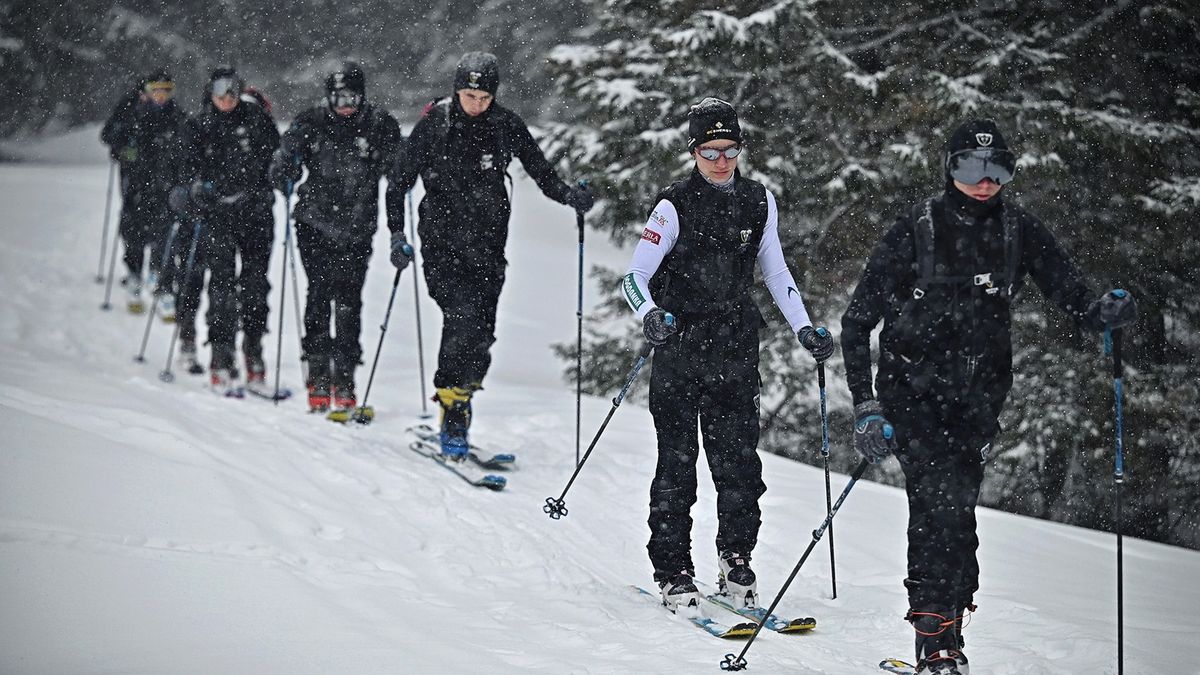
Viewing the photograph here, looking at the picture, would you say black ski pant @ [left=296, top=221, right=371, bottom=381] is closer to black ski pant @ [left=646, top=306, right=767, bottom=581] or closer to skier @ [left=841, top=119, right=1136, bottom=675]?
black ski pant @ [left=646, top=306, right=767, bottom=581]

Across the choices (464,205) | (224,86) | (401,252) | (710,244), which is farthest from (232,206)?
(710,244)

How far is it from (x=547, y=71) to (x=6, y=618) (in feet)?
34.2

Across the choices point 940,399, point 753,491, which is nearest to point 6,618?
point 753,491

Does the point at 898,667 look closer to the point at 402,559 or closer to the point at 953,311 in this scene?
the point at 953,311

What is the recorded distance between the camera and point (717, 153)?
16.5 feet

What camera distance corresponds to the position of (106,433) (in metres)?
6.25

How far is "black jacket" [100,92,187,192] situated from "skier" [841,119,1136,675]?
10.7 meters

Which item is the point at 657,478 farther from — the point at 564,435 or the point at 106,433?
the point at 564,435

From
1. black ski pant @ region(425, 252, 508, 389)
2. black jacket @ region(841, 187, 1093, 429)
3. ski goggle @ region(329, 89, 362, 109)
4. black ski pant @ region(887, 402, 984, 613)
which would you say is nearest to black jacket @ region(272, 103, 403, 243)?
ski goggle @ region(329, 89, 362, 109)

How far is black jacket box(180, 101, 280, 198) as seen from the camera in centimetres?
963

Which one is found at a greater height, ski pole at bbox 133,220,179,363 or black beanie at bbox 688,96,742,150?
black beanie at bbox 688,96,742,150

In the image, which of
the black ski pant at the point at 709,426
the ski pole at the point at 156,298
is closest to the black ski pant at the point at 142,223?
the ski pole at the point at 156,298

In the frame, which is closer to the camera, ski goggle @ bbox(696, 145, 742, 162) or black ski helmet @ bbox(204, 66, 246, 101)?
ski goggle @ bbox(696, 145, 742, 162)

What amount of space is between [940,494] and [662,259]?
1.63 m
